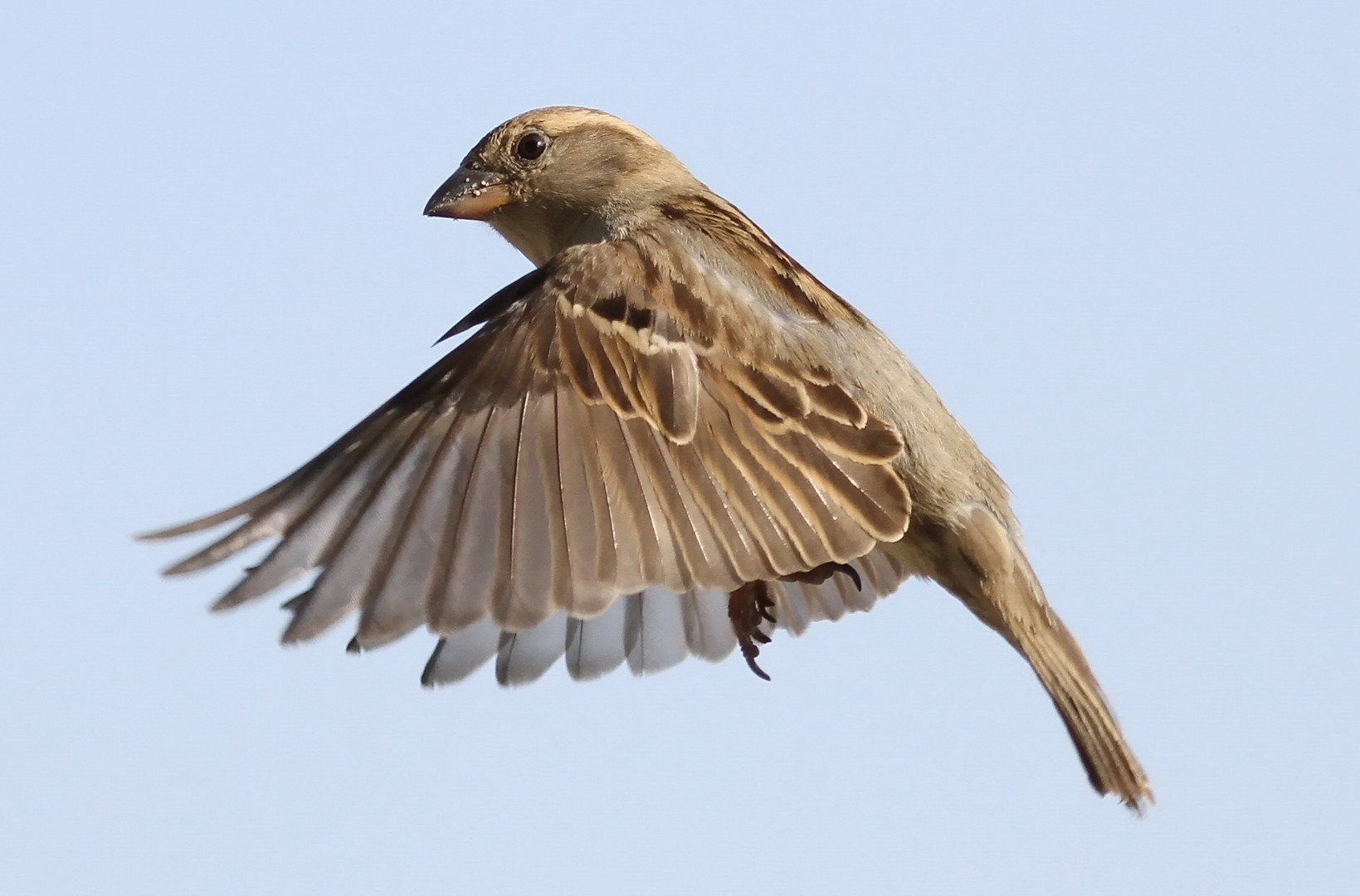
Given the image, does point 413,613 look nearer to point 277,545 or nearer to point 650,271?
point 277,545

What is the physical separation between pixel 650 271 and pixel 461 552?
1227mm

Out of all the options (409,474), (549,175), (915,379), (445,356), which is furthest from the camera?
(549,175)

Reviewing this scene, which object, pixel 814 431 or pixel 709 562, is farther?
pixel 814 431

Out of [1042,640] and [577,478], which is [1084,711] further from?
[577,478]

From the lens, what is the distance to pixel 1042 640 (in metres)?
5.25

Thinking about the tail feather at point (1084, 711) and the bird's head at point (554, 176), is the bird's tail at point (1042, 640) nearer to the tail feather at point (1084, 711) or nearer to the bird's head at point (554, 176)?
the tail feather at point (1084, 711)

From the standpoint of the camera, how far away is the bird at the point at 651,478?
14.6 ft

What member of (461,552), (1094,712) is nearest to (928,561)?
(1094,712)

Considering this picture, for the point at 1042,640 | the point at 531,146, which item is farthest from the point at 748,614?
the point at 531,146

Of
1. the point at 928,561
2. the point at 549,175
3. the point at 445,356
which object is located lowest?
the point at 928,561

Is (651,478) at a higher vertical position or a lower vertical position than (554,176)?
lower

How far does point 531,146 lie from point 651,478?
7.01 ft

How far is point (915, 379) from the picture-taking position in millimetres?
5426

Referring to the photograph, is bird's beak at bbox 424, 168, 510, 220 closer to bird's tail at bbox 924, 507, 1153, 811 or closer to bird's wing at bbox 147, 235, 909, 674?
bird's wing at bbox 147, 235, 909, 674
